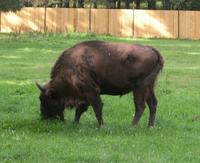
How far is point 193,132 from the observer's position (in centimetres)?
1167

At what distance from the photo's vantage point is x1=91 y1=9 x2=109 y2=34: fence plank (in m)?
51.5

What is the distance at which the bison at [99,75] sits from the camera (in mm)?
11820

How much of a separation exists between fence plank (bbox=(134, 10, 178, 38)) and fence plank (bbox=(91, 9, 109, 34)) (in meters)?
2.48

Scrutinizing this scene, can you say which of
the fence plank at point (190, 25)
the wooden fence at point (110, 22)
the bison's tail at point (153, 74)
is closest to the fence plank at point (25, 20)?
the wooden fence at point (110, 22)

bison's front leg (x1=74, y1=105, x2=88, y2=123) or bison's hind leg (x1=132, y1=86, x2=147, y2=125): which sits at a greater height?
bison's hind leg (x1=132, y1=86, x2=147, y2=125)

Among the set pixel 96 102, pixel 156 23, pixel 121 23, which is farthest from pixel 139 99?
pixel 121 23

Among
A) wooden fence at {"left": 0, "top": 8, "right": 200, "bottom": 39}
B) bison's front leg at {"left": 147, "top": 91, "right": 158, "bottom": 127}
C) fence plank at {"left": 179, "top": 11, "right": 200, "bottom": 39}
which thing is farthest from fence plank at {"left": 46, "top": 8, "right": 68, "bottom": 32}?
bison's front leg at {"left": 147, "top": 91, "right": 158, "bottom": 127}

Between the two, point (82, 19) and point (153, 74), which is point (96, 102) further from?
point (82, 19)

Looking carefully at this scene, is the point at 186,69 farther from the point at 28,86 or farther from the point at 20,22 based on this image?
the point at 20,22

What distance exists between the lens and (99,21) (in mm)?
51719

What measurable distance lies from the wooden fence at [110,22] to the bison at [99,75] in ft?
126

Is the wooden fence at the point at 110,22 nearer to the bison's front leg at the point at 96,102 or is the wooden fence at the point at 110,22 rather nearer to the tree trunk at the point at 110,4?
the tree trunk at the point at 110,4

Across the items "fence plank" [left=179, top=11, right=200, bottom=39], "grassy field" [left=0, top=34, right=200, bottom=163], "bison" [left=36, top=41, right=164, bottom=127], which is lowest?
"fence plank" [left=179, top=11, right=200, bottom=39]

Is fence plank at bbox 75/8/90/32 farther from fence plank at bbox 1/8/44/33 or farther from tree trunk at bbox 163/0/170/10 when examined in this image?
tree trunk at bbox 163/0/170/10
